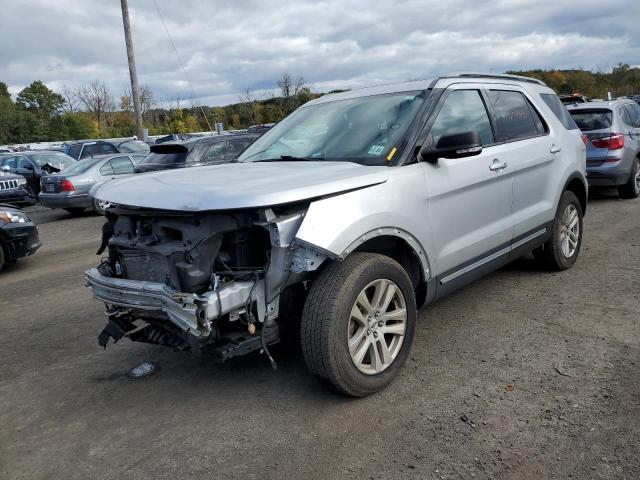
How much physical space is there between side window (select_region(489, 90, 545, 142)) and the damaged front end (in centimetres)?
234

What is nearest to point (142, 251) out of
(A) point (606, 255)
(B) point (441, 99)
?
(B) point (441, 99)

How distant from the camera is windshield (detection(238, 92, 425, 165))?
12.7ft

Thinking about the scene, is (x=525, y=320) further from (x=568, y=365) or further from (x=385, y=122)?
(x=385, y=122)

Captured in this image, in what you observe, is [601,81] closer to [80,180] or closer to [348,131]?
[80,180]

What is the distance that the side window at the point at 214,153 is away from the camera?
11.1 metres

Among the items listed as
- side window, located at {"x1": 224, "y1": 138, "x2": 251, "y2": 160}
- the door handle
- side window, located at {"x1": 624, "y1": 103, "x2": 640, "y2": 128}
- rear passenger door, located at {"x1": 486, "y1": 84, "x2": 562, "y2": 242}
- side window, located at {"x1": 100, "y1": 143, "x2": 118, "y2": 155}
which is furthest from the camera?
side window, located at {"x1": 100, "y1": 143, "x2": 118, "y2": 155}

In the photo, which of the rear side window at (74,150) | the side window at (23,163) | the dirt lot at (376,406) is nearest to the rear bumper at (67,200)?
the side window at (23,163)

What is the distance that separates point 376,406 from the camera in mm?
3312

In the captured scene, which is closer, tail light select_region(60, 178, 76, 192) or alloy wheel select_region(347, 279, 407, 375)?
alloy wheel select_region(347, 279, 407, 375)

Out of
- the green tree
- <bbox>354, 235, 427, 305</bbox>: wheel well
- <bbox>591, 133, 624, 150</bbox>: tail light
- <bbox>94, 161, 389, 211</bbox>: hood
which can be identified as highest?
the green tree

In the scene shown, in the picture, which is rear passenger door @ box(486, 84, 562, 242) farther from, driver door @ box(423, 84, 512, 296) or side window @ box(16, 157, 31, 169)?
side window @ box(16, 157, 31, 169)

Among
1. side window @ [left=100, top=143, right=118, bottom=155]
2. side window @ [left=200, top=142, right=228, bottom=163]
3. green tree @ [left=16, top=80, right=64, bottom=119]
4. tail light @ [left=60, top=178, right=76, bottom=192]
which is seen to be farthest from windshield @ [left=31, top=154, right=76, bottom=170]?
green tree @ [left=16, top=80, right=64, bottom=119]

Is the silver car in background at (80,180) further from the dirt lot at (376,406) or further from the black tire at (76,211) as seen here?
the dirt lot at (376,406)

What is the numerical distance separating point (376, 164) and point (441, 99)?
829 millimetres
